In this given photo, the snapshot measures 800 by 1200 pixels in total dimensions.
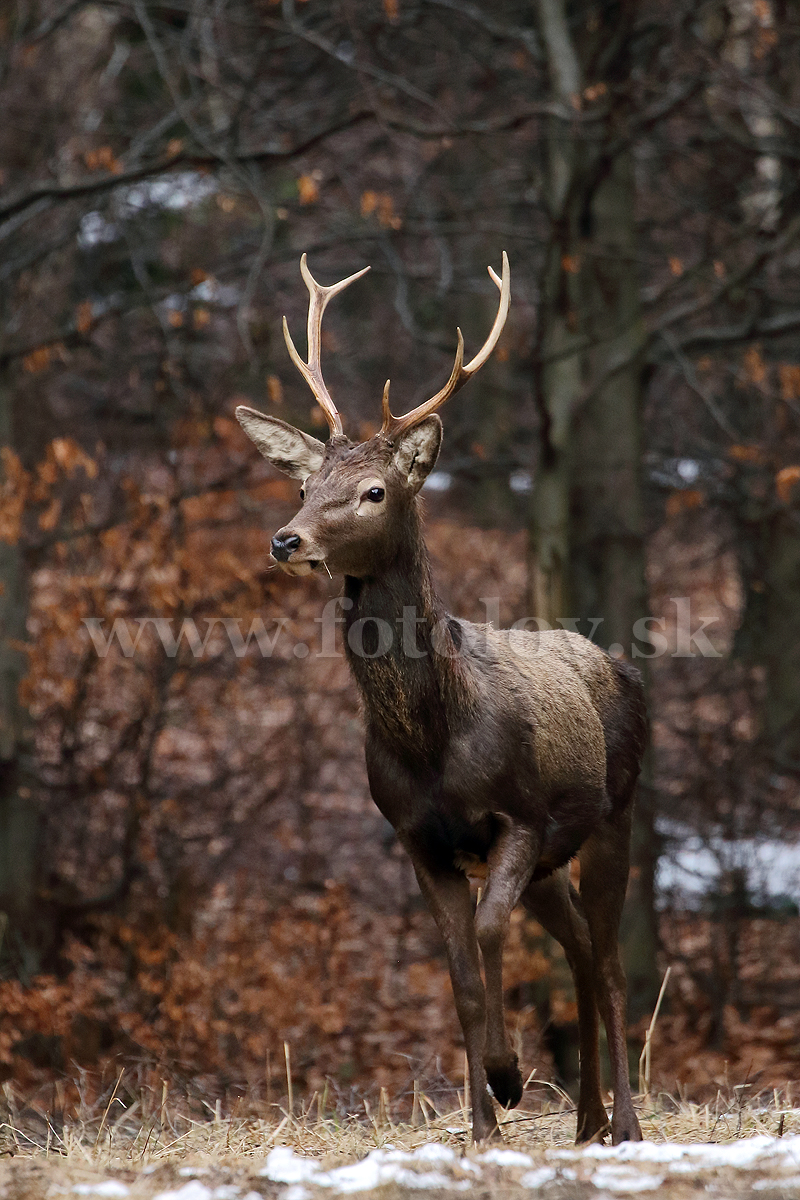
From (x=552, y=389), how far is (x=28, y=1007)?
536 cm

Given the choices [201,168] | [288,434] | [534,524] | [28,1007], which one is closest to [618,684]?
[288,434]

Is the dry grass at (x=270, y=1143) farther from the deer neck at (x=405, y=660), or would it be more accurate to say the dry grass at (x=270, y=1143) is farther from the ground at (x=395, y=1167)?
the deer neck at (x=405, y=660)

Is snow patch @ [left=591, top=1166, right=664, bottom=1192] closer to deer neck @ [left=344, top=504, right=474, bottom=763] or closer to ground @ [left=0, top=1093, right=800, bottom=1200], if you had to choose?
ground @ [left=0, top=1093, right=800, bottom=1200]

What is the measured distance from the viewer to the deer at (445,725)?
4688mm

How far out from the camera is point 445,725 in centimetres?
481

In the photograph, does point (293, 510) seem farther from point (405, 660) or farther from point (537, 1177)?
point (537, 1177)

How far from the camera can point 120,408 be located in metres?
11.0

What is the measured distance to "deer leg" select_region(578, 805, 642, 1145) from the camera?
5.35 meters

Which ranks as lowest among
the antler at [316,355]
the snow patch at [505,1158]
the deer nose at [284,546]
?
the snow patch at [505,1158]

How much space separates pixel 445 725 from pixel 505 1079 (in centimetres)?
122

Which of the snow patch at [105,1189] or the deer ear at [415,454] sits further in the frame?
the deer ear at [415,454]

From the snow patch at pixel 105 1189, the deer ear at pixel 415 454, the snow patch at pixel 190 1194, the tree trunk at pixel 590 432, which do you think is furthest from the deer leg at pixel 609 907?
the tree trunk at pixel 590 432

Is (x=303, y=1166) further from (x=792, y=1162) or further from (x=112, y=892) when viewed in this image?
(x=112, y=892)

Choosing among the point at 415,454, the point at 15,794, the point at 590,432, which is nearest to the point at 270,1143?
the point at 415,454
